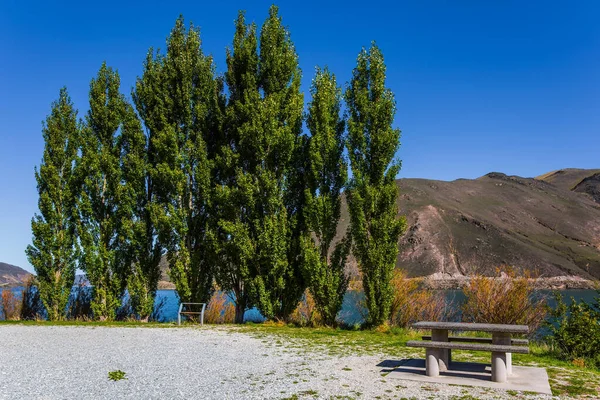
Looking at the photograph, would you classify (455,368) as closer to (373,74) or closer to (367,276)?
(367,276)

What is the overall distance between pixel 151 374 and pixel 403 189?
141 m

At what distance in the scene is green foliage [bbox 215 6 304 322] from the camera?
1702 cm

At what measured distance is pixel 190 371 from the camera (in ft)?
27.3

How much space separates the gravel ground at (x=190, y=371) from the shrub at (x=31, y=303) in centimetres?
763

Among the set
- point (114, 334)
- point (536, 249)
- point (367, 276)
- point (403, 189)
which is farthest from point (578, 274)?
point (114, 334)

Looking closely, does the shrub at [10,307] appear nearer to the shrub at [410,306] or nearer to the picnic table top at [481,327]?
the shrub at [410,306]

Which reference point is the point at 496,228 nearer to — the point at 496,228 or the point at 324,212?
the point at 496,228

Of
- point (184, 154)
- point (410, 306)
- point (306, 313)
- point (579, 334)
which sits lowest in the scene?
point (306, 313)

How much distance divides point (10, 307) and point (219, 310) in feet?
31.0

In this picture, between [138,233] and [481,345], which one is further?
[138,233]

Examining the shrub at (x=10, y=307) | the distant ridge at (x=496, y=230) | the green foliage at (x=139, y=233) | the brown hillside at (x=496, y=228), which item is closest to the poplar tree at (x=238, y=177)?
the green foliage at (x=139, y=233)

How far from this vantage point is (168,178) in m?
18.3

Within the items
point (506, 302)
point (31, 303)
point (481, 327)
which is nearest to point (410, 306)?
point (506, 302)

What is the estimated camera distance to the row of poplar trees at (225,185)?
16.4m
